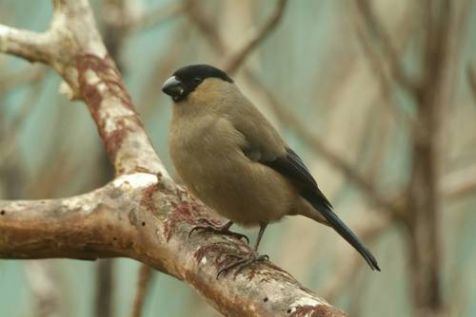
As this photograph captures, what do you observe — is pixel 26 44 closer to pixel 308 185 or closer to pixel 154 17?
pixel 308 185

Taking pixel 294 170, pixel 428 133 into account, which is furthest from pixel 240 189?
pixel 428 133

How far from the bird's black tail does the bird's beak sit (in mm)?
541

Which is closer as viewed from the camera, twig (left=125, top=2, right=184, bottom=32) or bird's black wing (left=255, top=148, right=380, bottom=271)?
bird's black wing (left=255, top=148, right=380, bottom=271)

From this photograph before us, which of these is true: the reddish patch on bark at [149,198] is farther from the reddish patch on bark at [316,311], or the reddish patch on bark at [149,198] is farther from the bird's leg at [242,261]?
the reddish patch on bark at [316,311]

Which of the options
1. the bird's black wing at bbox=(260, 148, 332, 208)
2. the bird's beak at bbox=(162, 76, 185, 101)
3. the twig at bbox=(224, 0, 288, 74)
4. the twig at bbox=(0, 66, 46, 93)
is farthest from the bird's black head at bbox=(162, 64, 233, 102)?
the twig at bbox=(0, 66, 46, 93)

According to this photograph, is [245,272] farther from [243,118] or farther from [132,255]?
[243,118]

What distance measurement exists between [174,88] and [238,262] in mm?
933

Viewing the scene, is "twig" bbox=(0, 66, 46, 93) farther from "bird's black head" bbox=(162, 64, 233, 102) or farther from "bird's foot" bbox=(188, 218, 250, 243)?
"bird's foot" bbox=(188, 218, 250, 243)

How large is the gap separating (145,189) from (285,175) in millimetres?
532

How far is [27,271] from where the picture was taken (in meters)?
5.03

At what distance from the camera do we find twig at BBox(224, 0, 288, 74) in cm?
400

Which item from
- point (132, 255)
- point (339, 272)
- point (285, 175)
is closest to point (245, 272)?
point (132, 255)

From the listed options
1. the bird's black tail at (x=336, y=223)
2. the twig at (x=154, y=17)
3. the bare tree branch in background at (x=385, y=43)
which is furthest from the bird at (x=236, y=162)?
the twig at (x=154, y=17)

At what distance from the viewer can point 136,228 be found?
3256 millimetres
